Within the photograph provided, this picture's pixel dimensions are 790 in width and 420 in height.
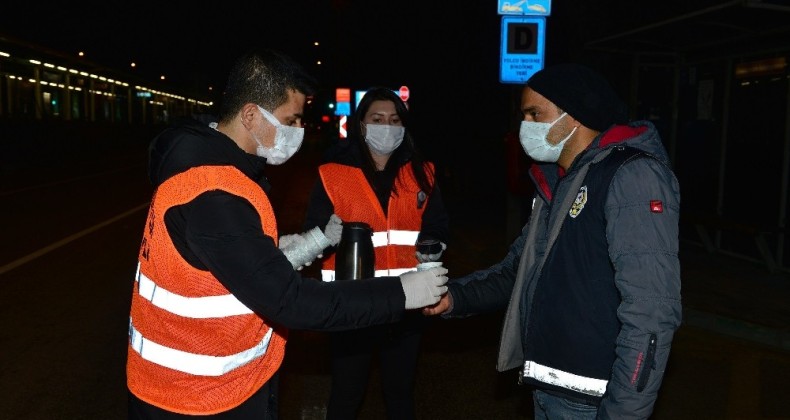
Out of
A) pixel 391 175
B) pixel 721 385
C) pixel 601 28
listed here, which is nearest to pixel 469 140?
pixel 601 28

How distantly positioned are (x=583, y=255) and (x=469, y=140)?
16.8 m

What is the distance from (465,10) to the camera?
2086 centimetres

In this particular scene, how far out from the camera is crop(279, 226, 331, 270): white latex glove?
8.29 feet

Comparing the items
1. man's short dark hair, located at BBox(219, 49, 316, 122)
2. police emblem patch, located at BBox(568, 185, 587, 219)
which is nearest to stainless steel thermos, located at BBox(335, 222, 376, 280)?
man's short dark hair, located at BBox(219, 49, 316, 122)

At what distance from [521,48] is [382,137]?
5.59 meters

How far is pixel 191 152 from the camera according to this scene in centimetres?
191

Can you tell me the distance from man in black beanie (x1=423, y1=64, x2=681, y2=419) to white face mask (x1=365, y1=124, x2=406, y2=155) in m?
1.01

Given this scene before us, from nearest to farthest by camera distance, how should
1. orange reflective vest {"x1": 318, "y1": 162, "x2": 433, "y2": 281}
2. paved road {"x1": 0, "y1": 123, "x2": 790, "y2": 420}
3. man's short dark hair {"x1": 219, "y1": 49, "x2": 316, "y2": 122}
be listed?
man's short dark hair {"x1": 219, "y1": 49, "x2": 316, "y2": 122} → orange reflective vest {"x1": 318, "y1": 162, "x2": 433, "y2": 281} → paved road {"x1": 0, "y1": 123, "x2": 790, "y2": 420}

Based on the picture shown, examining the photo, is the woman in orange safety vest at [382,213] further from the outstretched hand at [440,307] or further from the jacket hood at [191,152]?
the jacket hood at [191,152]

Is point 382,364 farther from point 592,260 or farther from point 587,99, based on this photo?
point 587,99

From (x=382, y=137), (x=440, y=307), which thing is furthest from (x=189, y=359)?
(x=382, y=137)

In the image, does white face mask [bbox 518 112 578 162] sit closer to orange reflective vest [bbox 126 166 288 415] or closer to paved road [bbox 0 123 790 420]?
orange reflective vest [bbox 126 166 288 415]

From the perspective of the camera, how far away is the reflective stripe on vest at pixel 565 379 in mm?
2184

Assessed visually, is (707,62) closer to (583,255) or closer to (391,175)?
(391,175)
